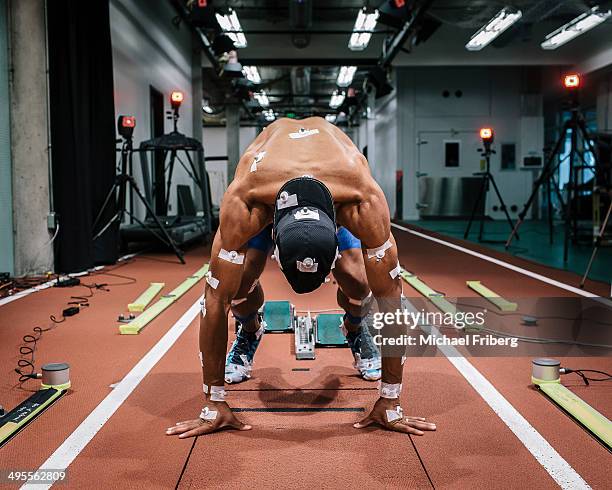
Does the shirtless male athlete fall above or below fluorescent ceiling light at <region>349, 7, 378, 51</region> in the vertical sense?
below

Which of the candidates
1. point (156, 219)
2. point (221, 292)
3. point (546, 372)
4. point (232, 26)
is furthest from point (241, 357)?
point (232, 26)

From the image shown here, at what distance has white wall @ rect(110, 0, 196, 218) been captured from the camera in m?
9.61

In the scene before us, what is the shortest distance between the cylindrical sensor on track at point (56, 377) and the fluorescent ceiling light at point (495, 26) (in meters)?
10.5

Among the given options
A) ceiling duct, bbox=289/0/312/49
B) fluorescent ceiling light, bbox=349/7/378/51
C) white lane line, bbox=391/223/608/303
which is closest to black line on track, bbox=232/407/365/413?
white lane line, bbox=391/223/608/303

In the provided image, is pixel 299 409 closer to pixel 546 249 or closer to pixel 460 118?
pixel 546 249

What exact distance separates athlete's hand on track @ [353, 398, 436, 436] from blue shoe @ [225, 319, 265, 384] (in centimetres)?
87

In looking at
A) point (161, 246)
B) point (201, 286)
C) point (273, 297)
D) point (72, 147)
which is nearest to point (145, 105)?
point (161, 246)

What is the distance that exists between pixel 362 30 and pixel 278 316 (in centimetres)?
1060

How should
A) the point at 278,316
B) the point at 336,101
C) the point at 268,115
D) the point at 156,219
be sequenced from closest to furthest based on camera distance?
the point at 278,316 < the point at 156,219 < the point at 336,101 < the point at 268,115

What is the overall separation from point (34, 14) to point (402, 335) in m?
5.98

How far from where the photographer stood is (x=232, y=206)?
2.38 meters

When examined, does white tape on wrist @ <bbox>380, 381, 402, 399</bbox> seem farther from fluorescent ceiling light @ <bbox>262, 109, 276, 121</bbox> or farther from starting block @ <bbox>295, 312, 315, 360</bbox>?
fluorescent ceiling light @ <bbox>262, 109, 276, 121</bbox>

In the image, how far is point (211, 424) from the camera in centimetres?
256

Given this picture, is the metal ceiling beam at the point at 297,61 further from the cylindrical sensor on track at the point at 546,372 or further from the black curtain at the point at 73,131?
the cylindrical sensor on track at the point at 546,372
